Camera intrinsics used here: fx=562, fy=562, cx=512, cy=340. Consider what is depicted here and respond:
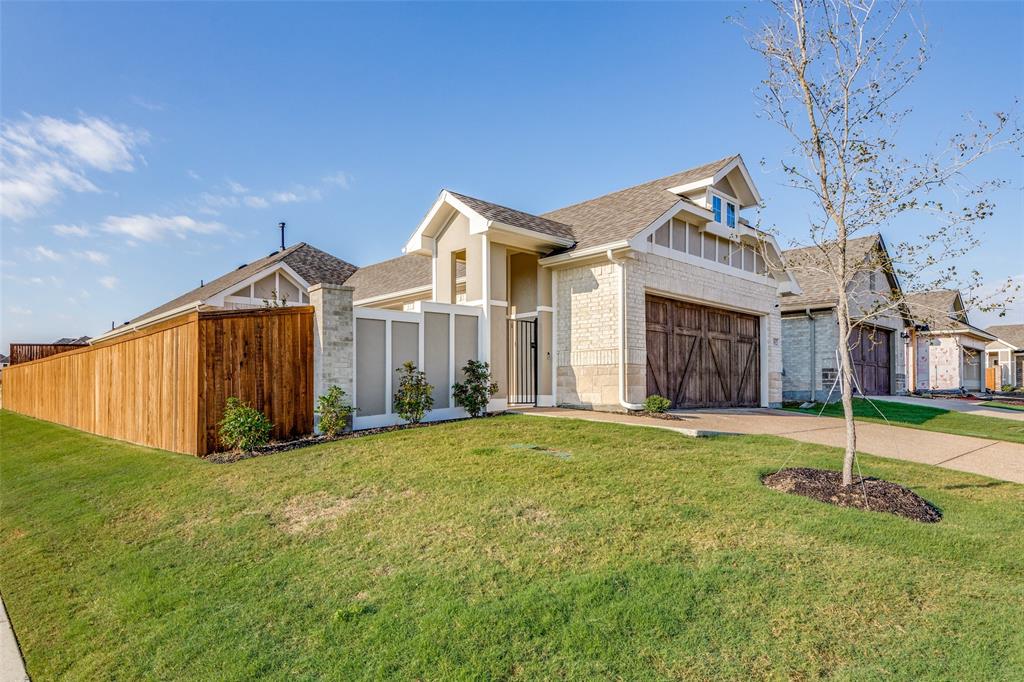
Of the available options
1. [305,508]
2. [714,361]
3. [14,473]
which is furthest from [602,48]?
[14,473]

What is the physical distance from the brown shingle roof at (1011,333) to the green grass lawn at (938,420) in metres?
28.1

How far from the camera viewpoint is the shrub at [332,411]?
9266 millimetres

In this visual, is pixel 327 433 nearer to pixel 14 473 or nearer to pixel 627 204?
pixel 14 473

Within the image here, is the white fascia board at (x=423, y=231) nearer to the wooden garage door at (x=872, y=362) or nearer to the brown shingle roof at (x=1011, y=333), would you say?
the wooden garage door at (x=872, y=362)

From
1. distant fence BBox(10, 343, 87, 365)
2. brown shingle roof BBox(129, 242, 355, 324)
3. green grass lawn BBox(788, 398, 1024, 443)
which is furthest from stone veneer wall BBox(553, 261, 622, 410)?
distant fence BBox(10, 343, 87, 365)

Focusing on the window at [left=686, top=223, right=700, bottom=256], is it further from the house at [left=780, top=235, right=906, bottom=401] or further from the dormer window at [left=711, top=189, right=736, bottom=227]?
the house at [left=780, top=235, right=906, bottom=401]

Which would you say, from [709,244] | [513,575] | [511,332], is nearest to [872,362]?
[709,244]

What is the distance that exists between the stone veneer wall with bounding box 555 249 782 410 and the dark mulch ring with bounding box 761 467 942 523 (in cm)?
558

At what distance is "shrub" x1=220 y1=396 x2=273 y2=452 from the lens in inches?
330

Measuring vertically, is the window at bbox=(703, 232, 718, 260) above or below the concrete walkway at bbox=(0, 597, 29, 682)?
above

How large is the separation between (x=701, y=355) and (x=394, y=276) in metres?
11.2

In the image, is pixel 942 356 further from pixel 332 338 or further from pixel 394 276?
pixel 332 338

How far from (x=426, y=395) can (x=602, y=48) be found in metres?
8.50

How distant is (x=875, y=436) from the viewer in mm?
10453
